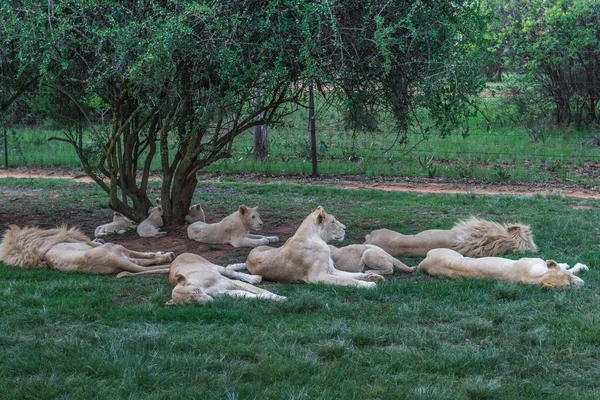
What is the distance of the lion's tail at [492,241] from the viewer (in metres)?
8.95

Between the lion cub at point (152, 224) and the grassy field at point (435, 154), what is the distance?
206 inches

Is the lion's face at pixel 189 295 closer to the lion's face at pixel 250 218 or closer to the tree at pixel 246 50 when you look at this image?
the tree at pixel 246 50

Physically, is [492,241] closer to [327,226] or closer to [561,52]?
[327,226]

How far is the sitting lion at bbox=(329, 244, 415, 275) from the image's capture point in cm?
827

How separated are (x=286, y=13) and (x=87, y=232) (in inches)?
187

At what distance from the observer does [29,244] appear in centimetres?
885

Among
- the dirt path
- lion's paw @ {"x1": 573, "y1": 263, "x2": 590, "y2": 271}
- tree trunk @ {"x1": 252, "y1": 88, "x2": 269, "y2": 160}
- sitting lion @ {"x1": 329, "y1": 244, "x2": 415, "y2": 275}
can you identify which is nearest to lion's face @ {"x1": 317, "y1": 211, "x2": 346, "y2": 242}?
sitting lion @ {"x1": 329, "y1": 244, "x2": 415, "y2": 275}

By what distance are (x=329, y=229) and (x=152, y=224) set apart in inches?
131

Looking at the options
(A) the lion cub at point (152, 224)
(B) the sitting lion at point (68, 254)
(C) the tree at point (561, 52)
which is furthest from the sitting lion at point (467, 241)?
(C) the tree at point (561, 52)

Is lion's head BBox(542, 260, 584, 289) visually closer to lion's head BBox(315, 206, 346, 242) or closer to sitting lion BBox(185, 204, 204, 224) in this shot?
lion's head BBox(315, 206, 346, 242)

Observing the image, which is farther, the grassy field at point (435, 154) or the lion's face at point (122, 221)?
the grassy field at point (435, 154)

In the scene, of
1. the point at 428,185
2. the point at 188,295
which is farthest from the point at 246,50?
the point at 428,185

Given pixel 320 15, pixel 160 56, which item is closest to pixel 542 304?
pixel 320 15

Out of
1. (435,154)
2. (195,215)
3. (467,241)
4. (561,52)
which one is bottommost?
(467,241)
